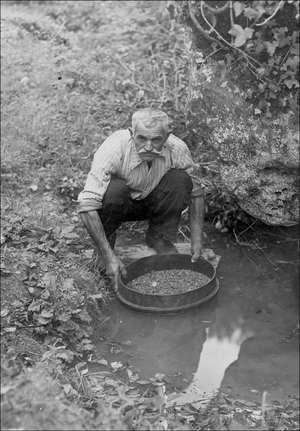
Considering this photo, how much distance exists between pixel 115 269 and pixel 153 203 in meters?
0.67

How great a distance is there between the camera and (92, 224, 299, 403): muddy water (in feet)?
14.2

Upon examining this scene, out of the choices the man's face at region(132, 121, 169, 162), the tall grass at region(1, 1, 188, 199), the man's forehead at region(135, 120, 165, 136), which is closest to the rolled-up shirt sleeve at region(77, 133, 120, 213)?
the man's face at region(132, 121, 169, 162)

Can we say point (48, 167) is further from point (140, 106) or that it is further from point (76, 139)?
point (140, 106)

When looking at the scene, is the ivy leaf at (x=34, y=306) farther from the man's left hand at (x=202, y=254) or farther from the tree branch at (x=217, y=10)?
the tree branch at (x=217, y=10)

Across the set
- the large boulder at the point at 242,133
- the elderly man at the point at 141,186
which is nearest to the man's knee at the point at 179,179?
the elderly man at the point at 141,186

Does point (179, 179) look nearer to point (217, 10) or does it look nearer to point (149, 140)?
point (149, 140)

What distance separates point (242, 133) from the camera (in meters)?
4.80

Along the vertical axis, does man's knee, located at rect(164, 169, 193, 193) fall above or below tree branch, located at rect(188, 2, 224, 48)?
below

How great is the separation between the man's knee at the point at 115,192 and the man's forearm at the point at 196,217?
0.62 metres

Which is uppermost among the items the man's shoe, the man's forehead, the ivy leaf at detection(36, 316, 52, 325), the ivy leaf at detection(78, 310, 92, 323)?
the man's forehead

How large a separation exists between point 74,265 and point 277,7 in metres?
2.54

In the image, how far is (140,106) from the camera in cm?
705

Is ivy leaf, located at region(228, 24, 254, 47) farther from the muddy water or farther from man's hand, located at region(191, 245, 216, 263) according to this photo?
the muddy water

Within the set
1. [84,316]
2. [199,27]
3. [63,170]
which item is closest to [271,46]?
[199,27]
